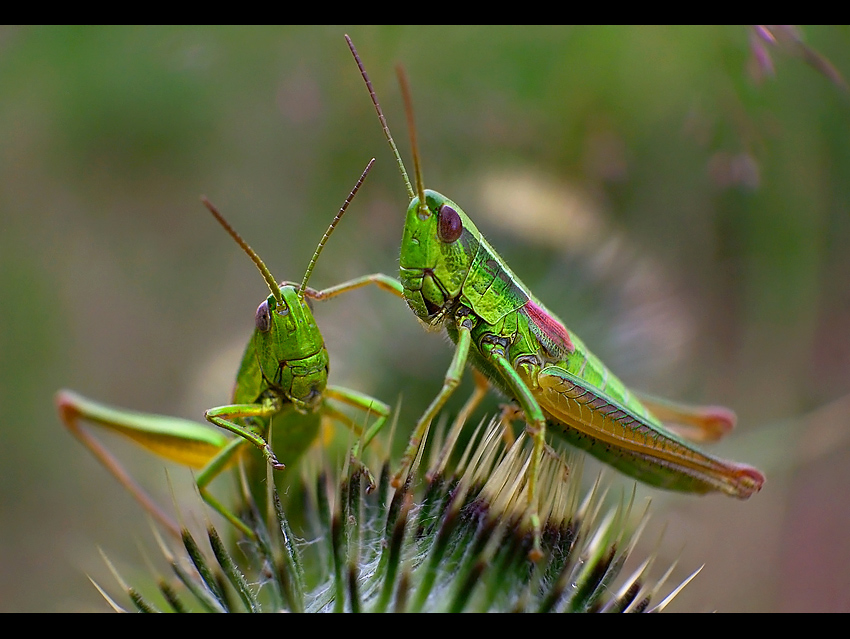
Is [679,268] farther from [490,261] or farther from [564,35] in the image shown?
[490,261]

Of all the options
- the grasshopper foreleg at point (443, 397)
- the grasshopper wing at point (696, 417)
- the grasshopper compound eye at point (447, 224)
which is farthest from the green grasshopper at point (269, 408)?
the grasshopper wing at point (696, 417)

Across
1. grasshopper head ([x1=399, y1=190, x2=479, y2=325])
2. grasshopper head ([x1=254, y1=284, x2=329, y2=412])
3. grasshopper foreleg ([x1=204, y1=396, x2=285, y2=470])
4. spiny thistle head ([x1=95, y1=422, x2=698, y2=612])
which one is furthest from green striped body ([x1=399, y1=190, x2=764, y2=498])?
grasshopper foreleg ([x1=204, y1=396, x2=285, y2=470])

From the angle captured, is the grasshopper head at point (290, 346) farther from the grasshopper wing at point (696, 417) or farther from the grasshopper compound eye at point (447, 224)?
the grasshopper wing at point (696, 417)

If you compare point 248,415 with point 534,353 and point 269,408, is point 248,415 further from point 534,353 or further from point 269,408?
point 534,353

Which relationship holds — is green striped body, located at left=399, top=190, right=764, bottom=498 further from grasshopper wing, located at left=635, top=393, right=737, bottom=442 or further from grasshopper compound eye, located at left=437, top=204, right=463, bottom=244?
grasshopper wing, located at left=635, top=393, right=737, bottom=442

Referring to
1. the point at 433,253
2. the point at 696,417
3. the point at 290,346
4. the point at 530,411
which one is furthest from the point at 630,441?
the point at 290,346

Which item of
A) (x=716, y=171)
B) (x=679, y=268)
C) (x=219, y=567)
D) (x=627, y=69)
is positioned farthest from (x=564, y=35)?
(x=219, y=567)
